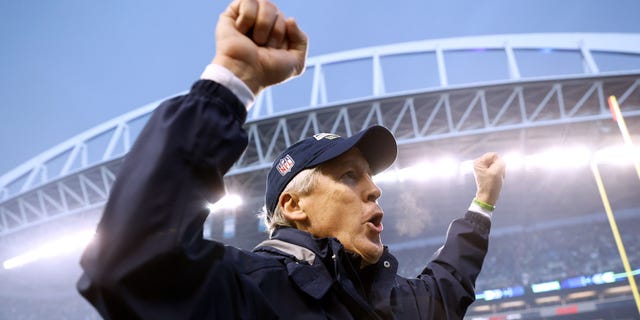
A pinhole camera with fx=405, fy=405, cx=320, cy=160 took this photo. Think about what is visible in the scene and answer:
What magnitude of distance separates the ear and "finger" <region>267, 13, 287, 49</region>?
2.24 ft

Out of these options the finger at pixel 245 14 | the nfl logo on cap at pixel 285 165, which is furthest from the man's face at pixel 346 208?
the finger at pixel 245 14

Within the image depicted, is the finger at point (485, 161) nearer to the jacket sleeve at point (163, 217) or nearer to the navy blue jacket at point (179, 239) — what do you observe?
the navy blue jacket at point (179, 239)

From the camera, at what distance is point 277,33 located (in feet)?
2.80

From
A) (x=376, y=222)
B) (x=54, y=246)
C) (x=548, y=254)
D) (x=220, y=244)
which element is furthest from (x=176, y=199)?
(x=548, y=254)

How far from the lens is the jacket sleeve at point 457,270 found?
1534 mm

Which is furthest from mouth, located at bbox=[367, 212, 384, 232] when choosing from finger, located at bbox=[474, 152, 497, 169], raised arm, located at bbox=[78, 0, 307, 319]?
finger, located at bbox=[474, 152, 497, 169]

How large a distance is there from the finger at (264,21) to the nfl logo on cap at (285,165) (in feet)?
2.15

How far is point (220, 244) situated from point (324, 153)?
641 mm

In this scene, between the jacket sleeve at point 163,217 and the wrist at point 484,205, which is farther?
the wrist at point 484,205

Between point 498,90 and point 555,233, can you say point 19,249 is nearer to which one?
point 498,90

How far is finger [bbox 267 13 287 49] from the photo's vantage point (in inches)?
33.4

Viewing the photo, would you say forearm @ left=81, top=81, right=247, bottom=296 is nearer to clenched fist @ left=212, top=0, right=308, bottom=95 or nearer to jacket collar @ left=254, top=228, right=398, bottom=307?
clenched fist @ left=212, top=0, right=308, bottom=95

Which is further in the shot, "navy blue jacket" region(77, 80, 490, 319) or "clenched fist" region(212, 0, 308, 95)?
"clenched fist" region(212, 0, 308, 95)

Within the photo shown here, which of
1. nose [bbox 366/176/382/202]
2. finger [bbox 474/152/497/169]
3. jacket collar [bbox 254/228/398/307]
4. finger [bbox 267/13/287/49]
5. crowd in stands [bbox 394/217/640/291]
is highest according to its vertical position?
finger [bbox 267/13/287/49]
